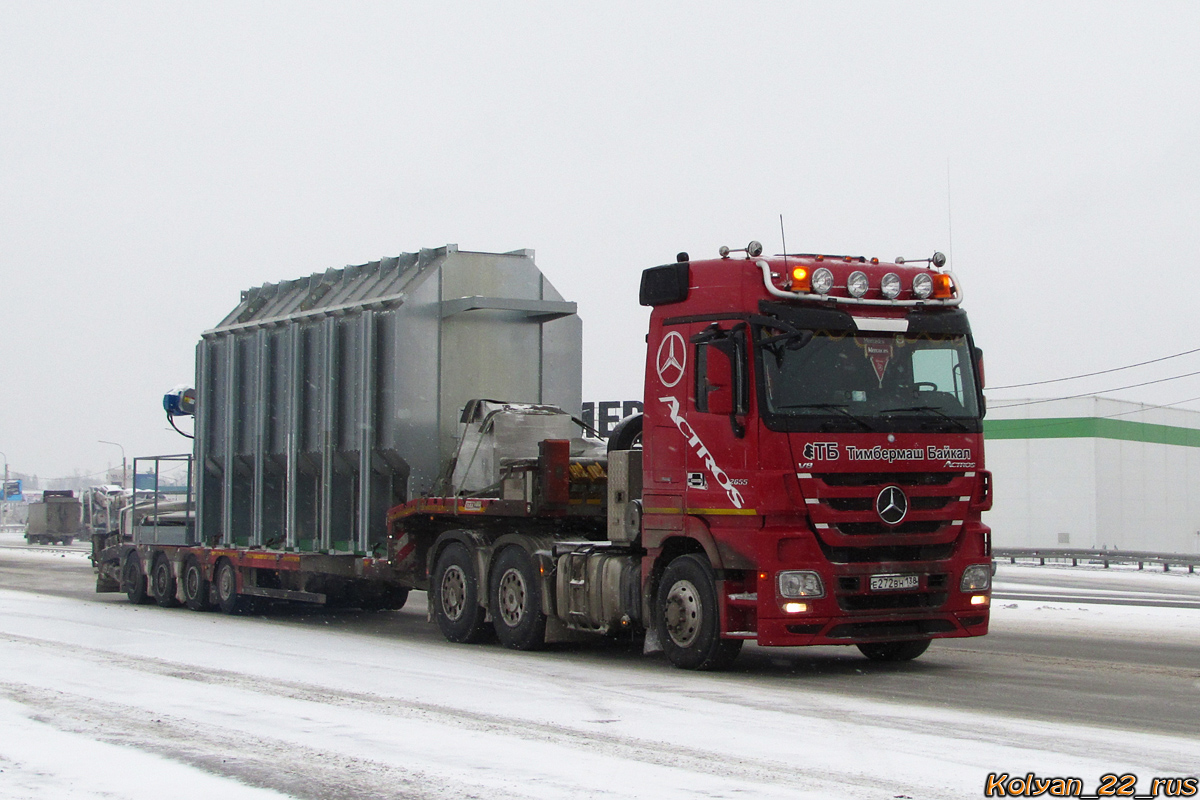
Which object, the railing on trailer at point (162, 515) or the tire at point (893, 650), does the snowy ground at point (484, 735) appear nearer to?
the tire at point (893, 650)

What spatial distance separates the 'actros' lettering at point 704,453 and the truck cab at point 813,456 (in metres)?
0.02

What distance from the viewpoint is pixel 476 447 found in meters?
15.8

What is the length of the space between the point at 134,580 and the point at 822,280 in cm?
1538

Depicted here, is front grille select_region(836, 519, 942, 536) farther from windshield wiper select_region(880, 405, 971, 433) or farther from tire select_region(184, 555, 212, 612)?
tire select_region(184, 555, 212, 612)

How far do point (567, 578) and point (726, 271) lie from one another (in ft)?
11.9

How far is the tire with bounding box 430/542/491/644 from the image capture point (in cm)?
1489

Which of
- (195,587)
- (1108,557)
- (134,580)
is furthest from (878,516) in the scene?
(1108,557)

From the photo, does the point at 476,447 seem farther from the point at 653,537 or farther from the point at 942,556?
the point at 942,556

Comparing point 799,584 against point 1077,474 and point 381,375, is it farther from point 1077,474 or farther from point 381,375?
point 1077,474

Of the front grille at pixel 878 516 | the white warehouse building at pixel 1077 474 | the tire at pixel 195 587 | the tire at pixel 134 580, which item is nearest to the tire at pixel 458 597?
the front grille at pixel 878 516

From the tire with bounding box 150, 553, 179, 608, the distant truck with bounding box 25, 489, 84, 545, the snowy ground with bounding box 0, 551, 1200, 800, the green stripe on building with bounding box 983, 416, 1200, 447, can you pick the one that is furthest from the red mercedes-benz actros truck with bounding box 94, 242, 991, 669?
the distant truck with bounding box 25, 489, 84, 545

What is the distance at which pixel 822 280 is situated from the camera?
11.6 metres

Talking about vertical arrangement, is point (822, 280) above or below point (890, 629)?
above

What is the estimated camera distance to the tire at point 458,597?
1489 centimetres
